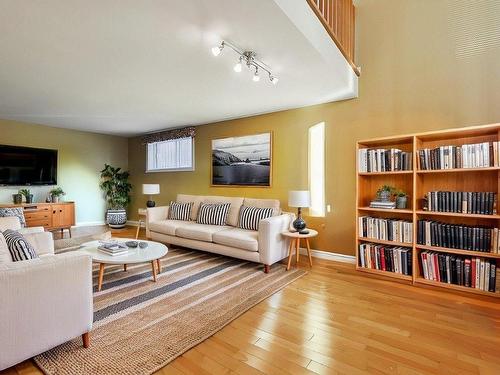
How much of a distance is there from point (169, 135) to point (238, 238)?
3392 millimetres

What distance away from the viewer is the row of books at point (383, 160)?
304cm

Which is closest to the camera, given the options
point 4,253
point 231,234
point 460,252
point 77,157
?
point 4,253

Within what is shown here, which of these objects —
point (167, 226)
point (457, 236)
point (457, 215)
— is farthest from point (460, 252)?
point (167, 226)

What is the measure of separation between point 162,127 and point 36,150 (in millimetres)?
2516

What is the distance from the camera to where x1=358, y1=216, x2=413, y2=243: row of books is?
2980mm

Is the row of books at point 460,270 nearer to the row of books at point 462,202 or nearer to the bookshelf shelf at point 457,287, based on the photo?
the bookshelf shelf at point 457,287

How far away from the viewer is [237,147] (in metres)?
4.74

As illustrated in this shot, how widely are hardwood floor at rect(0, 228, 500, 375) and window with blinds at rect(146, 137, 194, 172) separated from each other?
371cm

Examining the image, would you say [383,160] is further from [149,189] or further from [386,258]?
[149,189]

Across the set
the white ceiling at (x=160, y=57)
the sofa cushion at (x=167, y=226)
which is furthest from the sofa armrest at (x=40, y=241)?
the white ceiling at (x=160, y=57)

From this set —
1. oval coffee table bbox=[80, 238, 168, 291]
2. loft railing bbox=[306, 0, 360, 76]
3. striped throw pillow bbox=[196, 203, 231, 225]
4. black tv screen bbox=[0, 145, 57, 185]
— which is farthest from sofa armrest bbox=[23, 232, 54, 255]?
black tv screen bbox=[0, 145, 57, 185]

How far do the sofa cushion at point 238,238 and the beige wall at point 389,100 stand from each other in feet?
3.36

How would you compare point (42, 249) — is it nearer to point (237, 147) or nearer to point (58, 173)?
point (237, 147)

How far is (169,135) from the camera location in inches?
228
